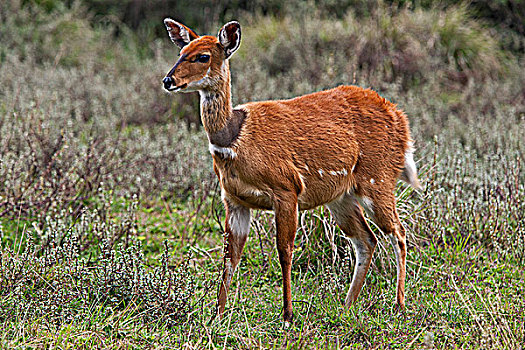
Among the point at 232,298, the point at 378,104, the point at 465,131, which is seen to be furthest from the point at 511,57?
the point at 232,298

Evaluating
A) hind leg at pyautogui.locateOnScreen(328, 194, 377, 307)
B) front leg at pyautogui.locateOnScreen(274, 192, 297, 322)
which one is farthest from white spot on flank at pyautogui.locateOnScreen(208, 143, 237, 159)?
hind leg at pyautogui.locateOnScreen(328, 194, 377, 307)

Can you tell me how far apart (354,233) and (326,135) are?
2.38 feet

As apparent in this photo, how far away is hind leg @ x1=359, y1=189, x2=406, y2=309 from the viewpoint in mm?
4023

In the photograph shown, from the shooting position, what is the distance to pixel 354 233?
4.20m

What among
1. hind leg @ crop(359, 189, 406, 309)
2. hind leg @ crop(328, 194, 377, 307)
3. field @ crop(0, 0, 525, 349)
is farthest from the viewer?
hind leg @ crop(328, 194, 377, 307)

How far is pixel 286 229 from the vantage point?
3646 millimetres

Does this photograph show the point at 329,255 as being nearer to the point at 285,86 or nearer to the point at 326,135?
the point at 326,135

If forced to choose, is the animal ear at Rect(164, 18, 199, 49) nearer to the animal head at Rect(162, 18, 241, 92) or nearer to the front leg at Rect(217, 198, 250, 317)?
the animal head at Rect(162, 18, 241, 92)

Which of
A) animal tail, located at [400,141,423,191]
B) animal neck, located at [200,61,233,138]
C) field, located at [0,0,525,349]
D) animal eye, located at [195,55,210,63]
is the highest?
animal eye, located at [195,55,210,63]

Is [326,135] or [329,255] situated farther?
[329,255]

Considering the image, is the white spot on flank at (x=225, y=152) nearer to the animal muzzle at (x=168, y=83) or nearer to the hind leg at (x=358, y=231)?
the animal muzzle at (x=168, y=83)

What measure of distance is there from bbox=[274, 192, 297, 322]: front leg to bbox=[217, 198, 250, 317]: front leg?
0.95 ft

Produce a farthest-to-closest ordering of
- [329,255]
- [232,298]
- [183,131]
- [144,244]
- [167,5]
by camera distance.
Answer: [167,5]
[183,131]
[144,244]
[329,255]
[232,298]

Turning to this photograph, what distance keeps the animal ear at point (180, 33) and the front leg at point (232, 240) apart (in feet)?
3.29
